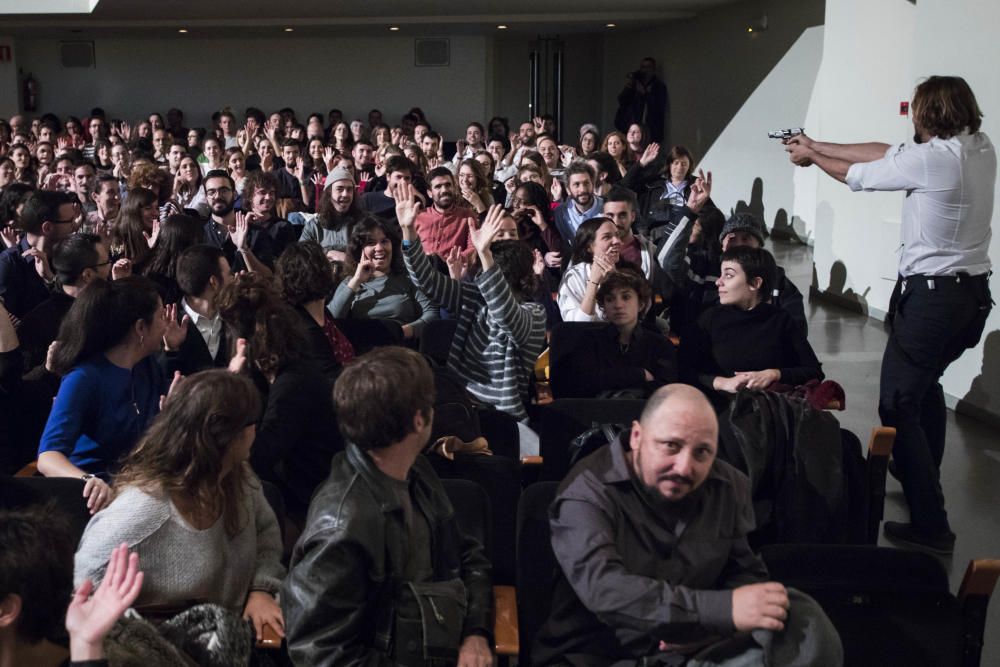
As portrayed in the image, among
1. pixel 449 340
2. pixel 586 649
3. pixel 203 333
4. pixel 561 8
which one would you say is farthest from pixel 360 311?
pixel 561 8

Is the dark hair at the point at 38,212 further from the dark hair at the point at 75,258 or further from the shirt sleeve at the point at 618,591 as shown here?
the shirt sleeve at the point at 618,591

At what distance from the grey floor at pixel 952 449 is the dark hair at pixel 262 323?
2241 millimetres

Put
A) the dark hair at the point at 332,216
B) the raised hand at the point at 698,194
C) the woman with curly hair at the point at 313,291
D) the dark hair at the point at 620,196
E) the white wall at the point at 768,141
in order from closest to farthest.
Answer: the woman with curly hair at the point at 313,291, the dark hair at the point at 620,196, the dark hair at the point at 332,216, the raised hand at the point at 698,194, the white wall at the point at 768,141

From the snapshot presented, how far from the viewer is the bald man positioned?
2.03 metres

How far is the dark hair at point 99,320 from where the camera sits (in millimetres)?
2873

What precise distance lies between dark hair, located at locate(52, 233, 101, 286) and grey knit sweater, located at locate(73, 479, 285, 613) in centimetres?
226

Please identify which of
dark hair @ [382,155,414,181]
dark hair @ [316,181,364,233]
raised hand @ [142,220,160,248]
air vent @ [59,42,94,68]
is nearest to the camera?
raised hand @ [142,220,160,248]

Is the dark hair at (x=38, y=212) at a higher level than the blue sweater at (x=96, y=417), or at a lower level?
higher

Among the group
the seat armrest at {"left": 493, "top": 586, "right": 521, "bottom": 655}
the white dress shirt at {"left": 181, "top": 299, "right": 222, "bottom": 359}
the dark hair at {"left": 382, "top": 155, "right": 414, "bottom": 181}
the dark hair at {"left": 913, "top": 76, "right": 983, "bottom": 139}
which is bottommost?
the seat armrest at {"left": 493, "top": 586, "right": 521, "bottom": 655}

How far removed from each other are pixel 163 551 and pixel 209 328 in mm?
1931

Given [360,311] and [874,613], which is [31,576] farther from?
[360,311]

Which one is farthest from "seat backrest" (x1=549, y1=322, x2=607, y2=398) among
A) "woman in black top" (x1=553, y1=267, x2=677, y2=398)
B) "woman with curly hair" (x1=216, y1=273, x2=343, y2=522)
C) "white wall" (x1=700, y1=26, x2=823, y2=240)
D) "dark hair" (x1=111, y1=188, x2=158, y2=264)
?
"white wall" (x1=700, y1=26, x2=823, y2=240)

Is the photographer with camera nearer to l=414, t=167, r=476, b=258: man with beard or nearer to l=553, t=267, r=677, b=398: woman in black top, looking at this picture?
l=414, t=167, r=476, b=258: man with beard

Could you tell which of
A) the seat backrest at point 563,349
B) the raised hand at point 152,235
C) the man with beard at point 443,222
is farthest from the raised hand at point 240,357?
the man with beard at point 443,222
